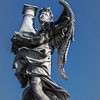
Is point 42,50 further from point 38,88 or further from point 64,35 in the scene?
point 38,88

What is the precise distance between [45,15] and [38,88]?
203cm

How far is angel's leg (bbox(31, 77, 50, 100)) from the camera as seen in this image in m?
11.3

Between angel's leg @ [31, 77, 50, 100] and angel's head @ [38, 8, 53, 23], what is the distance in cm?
164

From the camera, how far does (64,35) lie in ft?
39.7

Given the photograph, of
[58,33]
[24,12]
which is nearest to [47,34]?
[58,33]

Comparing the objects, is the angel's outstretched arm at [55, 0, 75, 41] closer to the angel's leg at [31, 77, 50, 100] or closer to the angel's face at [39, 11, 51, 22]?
the angel's face at [39, 11, 51, 22]

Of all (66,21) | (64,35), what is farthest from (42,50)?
(66,21)

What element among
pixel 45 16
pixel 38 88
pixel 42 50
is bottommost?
pixel 38 88

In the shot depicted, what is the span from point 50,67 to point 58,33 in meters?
0.86

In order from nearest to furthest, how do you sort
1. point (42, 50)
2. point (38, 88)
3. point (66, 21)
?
point (38, 88)
point (42, 50)
point (66, 21)

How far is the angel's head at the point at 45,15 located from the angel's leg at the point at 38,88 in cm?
164

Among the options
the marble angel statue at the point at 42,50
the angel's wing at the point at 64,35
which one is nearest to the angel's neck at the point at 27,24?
the marble angel statue at the point at 42,50

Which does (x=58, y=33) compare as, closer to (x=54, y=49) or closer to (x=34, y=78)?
(x=54, y=49)

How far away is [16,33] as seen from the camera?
475 inches
